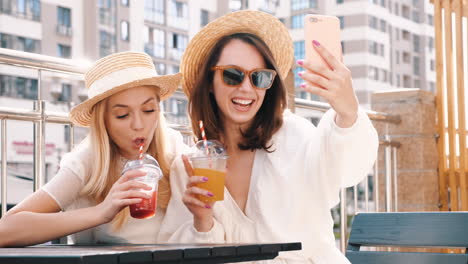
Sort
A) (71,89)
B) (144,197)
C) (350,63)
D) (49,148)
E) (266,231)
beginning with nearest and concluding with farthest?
(144,197), (266,231), (49,148), (71,89), (350,63)

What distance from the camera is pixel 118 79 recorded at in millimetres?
2441

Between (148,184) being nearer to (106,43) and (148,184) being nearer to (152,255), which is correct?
(152,255)

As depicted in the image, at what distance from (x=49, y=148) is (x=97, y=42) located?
260 inches

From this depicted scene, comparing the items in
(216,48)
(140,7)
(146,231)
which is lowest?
(146,231)

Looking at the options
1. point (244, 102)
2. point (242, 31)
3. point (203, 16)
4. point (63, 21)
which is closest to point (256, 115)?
point (244, 102)

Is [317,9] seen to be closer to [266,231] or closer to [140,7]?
[140,7]

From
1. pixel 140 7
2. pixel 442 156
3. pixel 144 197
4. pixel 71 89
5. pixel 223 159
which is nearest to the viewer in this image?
pixel 144 197

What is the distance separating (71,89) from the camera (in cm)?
3678

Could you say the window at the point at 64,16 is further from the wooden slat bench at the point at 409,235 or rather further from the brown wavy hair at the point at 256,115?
the wooden slat bench at the point at 409,235

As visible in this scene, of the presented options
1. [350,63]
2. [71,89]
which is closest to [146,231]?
[71,89]

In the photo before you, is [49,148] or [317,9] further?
[317,9]

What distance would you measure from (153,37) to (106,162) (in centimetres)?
4208

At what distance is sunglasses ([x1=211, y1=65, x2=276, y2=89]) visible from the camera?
2.50 m

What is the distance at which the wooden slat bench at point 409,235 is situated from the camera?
2596 millimetres
